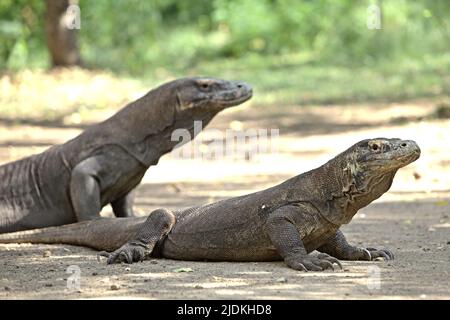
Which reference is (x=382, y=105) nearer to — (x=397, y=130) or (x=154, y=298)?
(x=397, y=130)

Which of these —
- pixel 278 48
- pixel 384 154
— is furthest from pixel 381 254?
pixel 278 48

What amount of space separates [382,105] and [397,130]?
9.59 ft

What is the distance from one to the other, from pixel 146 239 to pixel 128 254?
0.17 meters

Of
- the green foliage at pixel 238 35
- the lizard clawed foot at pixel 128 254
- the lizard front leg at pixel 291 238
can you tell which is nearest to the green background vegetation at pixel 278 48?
the green foliage at pixel 238 35

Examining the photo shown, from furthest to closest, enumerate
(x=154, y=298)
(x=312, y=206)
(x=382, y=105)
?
1. (x=382, y=105)
2. (x=312, y=206)
3. (x=154, y=298)

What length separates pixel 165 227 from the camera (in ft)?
20.4

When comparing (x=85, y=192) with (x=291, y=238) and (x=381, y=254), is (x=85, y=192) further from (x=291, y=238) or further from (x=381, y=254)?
(x=381, y=254)

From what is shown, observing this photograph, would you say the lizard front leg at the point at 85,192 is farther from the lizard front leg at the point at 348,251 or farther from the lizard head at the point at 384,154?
the lizard head at the point at 384,154

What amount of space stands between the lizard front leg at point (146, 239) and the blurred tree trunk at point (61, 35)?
43.7ft

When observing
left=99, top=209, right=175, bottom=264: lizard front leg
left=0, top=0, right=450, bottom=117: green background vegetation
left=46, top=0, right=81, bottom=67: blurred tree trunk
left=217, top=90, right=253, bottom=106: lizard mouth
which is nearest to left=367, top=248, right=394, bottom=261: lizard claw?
left=99, top=209, right=175, bottom=264: lizard front leg

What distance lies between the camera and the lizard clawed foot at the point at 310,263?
557cm

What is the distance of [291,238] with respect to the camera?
5.70 meters

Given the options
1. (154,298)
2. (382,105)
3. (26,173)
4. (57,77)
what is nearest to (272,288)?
(154,298)

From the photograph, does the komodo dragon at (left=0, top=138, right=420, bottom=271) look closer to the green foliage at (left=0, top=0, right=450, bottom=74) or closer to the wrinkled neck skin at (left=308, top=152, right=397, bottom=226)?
the wrinkled neck skin at (left=308, top=152, right=397, bottom=226)
